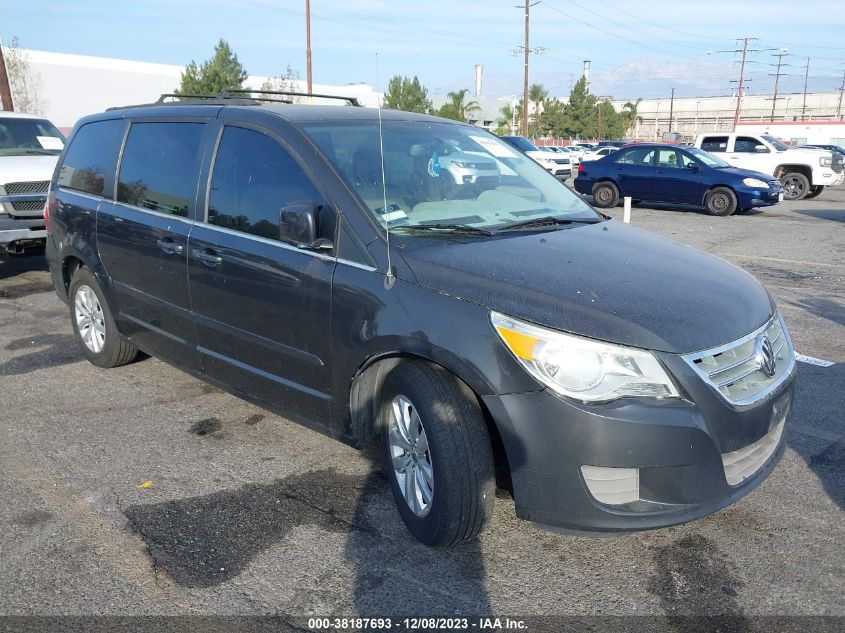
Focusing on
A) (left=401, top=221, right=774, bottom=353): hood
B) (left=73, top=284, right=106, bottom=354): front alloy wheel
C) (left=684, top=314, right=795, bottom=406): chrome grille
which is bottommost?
(left=73, top=284, right=106, bottom=354): front alloy wheel

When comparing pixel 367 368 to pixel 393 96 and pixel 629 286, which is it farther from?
pixel 393 96

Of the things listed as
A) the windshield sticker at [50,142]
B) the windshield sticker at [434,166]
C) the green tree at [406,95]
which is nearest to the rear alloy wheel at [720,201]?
the windshield sticker at [50,142]

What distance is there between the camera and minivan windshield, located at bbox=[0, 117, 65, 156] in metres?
10.0

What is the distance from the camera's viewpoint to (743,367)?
3.02 meters

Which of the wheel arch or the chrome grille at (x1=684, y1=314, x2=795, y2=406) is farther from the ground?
the chrome grille at (x1=684, y1=314, x2=795, y2=406)

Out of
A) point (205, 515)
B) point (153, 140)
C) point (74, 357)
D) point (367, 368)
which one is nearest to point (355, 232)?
point (367, 368)

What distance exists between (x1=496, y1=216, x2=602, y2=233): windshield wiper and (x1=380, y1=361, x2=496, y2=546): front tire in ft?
3.28

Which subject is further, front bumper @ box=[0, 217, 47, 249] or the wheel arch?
front bumper @ box=[0, 217, 47, 249]

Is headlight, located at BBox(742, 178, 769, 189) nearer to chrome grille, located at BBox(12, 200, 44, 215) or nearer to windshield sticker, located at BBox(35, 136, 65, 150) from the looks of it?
windshield sticker, located at BBox(35, 136, 65, 150)

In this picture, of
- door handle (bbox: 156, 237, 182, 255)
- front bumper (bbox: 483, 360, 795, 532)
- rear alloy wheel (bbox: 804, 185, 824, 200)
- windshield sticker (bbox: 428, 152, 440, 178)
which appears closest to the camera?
front bumper (bbox: 483, 360, 795, 532)

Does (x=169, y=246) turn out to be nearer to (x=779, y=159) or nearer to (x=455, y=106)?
(x=779, y=159)

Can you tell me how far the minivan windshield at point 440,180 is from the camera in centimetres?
365

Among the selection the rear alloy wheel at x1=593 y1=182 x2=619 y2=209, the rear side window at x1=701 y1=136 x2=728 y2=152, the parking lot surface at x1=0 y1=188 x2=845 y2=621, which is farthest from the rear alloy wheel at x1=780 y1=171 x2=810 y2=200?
the parking lot surface at x1=0 y1=188 x2=845 y2=621

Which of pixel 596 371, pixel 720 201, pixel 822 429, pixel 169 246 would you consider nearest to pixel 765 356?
pixel 596 371
